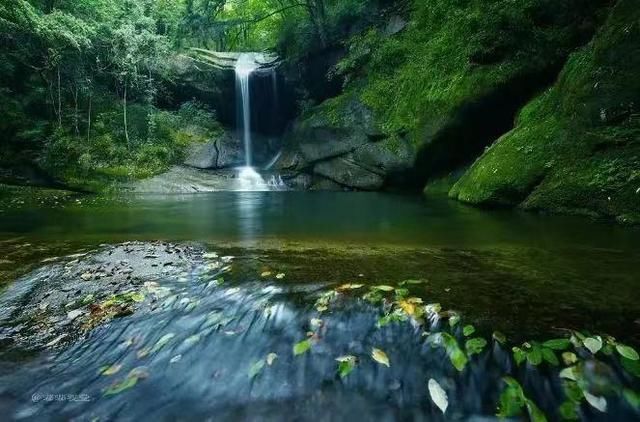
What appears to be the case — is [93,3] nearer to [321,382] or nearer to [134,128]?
[134,128]

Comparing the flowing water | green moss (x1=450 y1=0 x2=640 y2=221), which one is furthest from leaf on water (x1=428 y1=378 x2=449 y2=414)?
green moss (x1=450 y1=0 x2=640 y2=221)

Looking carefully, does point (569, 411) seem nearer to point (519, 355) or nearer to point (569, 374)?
point (569, 374)

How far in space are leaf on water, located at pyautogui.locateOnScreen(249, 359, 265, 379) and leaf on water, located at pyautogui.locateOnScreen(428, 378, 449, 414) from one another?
0.98 m

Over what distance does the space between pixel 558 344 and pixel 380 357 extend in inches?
39.0

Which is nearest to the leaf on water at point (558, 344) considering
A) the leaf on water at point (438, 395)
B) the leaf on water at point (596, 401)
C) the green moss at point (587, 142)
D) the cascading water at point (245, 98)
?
the leaf on water at point (596, 401)

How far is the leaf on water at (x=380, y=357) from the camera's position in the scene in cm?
239

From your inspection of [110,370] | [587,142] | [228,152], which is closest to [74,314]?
[110,370]

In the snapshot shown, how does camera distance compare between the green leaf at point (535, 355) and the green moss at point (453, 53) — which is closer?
the green leaf at point (535, 355)

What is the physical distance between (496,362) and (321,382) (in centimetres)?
98

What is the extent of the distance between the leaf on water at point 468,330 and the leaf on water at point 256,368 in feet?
4.09

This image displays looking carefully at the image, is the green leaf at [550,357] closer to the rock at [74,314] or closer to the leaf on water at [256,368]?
the leaf on water at [256,368]

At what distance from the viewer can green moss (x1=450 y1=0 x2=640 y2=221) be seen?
615 cm

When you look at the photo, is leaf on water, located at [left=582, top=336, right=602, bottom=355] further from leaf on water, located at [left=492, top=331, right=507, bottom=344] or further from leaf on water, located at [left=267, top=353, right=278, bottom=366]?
leaf on water, located at [left=267, top=353, right=278, bottom=366]

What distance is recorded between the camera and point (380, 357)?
2432 millimetres
